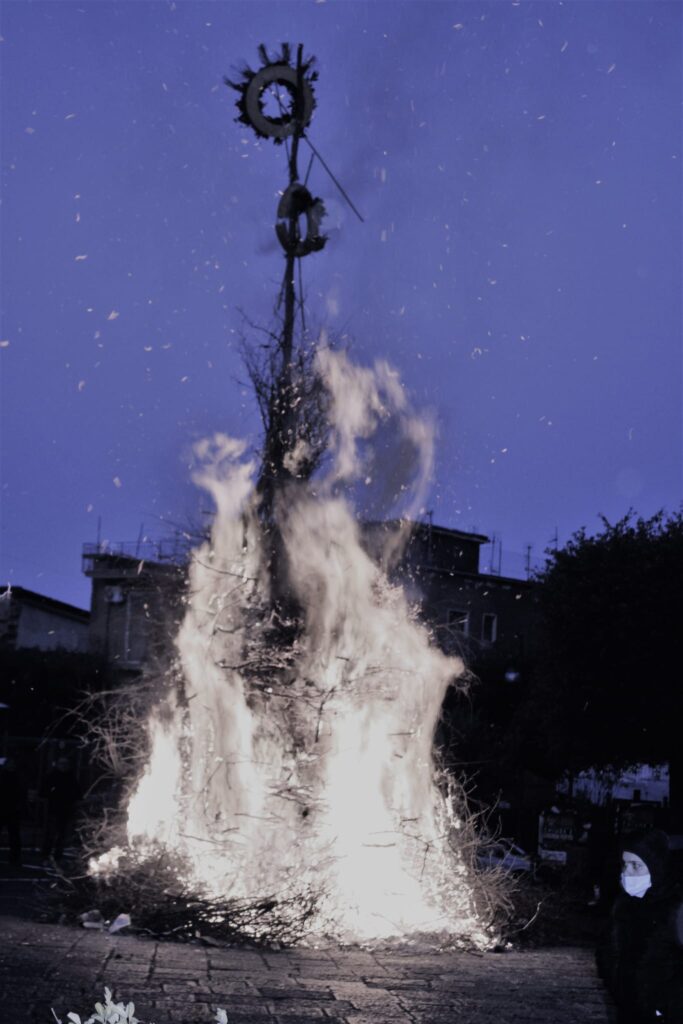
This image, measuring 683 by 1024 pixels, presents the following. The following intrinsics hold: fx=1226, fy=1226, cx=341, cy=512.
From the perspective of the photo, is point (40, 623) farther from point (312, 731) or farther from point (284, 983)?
point (284, 983)

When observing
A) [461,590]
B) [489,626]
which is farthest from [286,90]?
[489,626]

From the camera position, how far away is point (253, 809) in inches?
466

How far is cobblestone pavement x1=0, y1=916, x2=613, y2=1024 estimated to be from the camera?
7.63m

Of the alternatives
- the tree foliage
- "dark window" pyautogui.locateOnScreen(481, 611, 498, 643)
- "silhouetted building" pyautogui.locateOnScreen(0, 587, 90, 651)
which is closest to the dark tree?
the tree foliage

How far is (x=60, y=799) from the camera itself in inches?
665

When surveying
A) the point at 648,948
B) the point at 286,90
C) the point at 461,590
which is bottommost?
the point at 648,948

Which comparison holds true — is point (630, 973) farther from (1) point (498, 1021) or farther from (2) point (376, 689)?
(2) point (376, 689)

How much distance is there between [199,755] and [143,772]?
4.11 feet

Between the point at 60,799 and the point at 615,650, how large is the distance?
40.6ft

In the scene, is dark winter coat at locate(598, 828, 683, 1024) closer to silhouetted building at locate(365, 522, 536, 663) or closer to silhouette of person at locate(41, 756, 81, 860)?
silhouetted building at locate(365, 522, 536, 663)

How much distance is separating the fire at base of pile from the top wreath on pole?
2758mm

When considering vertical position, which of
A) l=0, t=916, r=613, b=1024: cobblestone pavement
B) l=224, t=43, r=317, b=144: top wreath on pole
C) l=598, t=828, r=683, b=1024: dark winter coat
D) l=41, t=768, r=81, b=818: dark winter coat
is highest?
l=224, t=43, r=317, b=144: top wreath on pole

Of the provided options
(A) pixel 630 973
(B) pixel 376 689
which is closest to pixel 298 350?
(B) pixel 376 689

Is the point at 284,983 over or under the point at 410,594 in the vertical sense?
under
